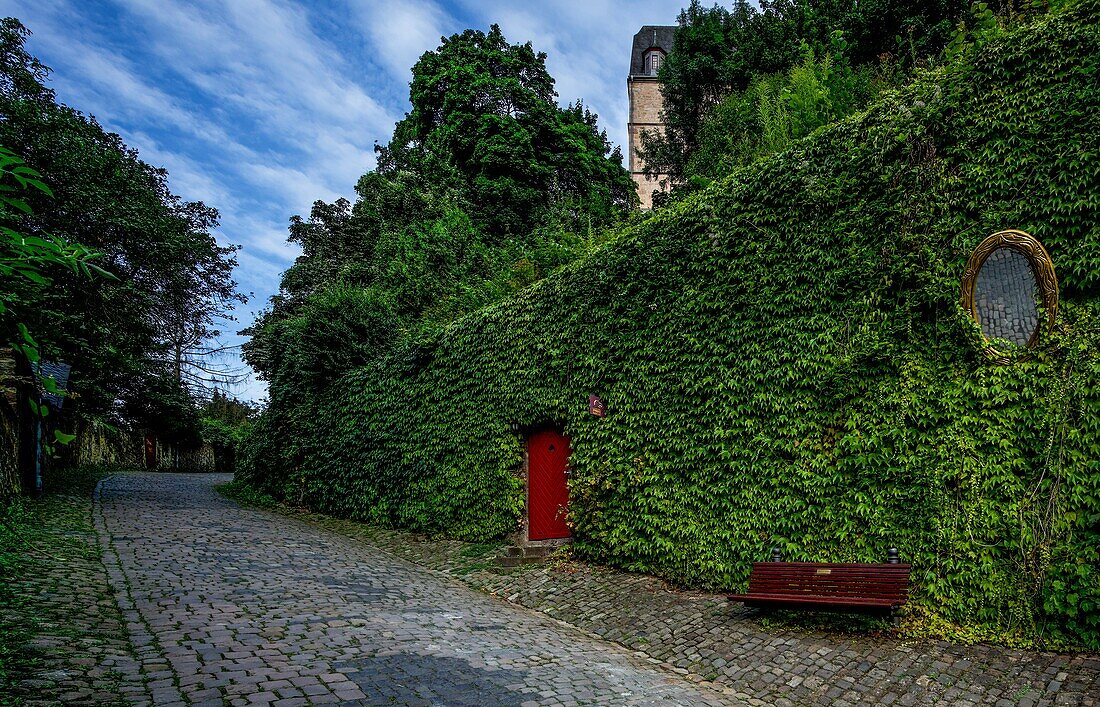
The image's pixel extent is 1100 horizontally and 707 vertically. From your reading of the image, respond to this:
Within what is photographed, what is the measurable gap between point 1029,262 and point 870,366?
161cm

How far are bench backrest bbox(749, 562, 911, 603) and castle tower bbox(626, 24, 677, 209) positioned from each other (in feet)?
125

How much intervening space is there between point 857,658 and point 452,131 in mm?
26221

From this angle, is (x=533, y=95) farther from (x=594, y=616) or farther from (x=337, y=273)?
(x=594, y=616)

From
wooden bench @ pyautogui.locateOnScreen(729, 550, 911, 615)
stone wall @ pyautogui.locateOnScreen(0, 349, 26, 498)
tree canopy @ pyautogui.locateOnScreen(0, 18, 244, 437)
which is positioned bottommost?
wooden bench @ pyautogui.locateOnScreen(729, 550, 911, 615)

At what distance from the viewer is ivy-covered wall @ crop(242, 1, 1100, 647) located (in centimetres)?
543

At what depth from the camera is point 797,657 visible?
574cm

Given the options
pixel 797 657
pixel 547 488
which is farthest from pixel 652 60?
pixel 797 657

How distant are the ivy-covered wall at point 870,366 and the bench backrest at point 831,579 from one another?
413 mm

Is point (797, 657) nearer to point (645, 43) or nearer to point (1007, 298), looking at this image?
point (1007, 298)

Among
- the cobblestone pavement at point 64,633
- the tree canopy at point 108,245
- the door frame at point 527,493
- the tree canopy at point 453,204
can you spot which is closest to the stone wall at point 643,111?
the tree canopy at point 453,204

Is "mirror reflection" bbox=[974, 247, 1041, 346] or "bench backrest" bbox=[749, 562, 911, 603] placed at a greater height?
"mirror reflection" bbox=[974, 247, 1041, 346]

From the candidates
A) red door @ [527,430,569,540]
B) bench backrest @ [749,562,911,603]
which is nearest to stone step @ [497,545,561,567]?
red door @ [527,430,569,540]

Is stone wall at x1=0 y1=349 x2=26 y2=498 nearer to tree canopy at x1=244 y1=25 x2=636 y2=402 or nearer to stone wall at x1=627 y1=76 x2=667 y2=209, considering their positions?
tree canopy at x1=244 y1=25 x2=636 y2=402

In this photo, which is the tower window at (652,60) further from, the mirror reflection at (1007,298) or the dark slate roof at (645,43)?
the mirror reflection at (1007,298)
